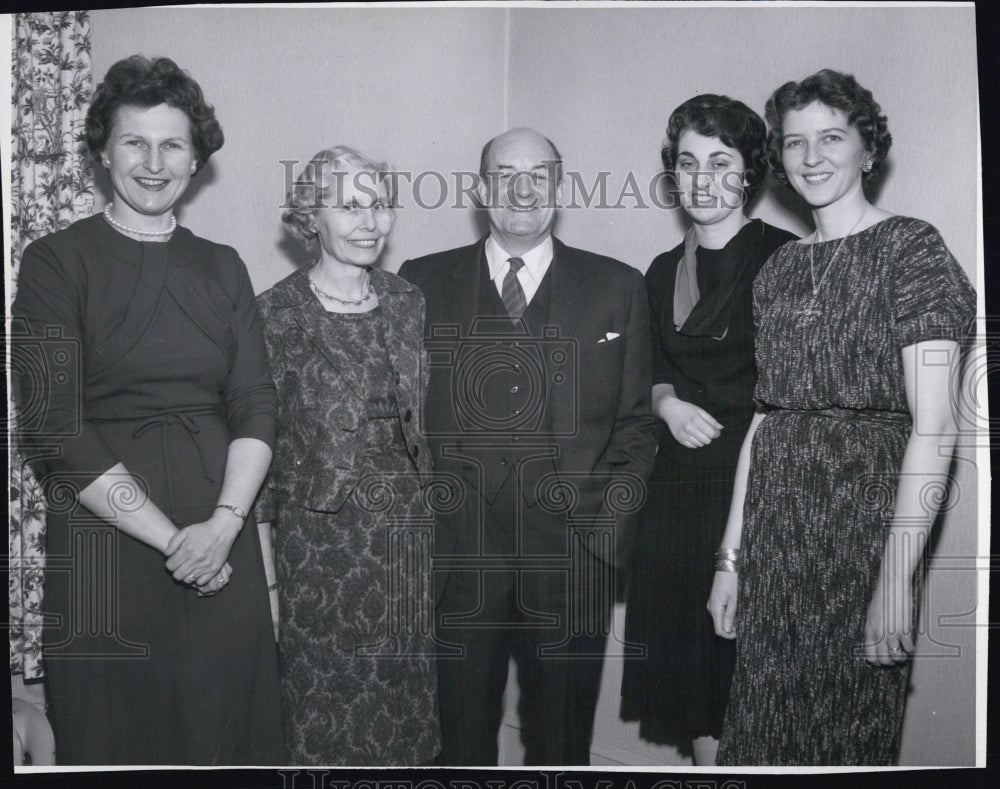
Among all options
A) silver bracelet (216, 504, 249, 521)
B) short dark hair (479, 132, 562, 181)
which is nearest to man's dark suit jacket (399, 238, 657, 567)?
short dark hair (479, 132, 562, 181)

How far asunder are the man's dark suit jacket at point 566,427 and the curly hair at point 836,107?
610 millimetres

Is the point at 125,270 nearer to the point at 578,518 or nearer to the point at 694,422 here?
the point at 578,518

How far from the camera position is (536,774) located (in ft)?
9.55

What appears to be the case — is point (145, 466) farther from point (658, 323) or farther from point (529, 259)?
point (658, 323)

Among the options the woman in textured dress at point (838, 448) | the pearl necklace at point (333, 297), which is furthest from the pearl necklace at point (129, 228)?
the woman in textured dress at point (838, 448)

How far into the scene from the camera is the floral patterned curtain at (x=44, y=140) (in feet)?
9.23

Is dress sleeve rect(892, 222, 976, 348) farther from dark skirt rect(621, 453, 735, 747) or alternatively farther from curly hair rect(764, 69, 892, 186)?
dark skirt rect(621, 453, 735, 747)

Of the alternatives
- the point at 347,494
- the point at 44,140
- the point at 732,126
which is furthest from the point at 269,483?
the point at 732,126

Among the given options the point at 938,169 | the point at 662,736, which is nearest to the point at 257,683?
the point at 662,736

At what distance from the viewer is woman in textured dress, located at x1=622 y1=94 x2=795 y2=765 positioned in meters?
2.80

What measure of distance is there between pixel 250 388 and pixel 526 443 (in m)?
0.76

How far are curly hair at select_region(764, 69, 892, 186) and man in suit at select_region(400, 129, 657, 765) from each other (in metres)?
0.57

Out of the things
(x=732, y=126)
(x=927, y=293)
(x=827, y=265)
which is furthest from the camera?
(x=732, y=126)

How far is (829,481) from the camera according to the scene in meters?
2.66
